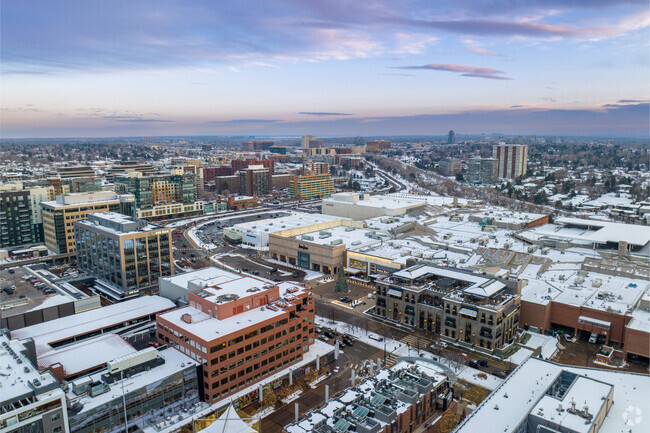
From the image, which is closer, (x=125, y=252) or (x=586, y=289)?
(x=586, y=289)

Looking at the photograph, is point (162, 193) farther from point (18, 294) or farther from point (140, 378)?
point (140, 378)

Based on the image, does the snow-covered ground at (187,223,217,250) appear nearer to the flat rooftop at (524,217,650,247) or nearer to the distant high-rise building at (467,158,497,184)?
the flat rooftop at (524,217,650,247)

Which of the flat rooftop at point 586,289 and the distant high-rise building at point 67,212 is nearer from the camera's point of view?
the flat rooftop at point 586,289

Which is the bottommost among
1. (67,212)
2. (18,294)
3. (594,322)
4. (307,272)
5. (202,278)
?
(307,272)

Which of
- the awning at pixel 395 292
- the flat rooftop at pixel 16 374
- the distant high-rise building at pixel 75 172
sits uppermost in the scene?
the distant high-rise building at pixel 75 172

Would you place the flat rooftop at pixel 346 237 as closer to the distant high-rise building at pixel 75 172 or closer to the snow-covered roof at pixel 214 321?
the snow-covered roof at pixel 214 321

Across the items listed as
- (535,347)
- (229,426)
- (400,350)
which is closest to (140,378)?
(229,426)

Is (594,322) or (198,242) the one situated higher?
(594,322)

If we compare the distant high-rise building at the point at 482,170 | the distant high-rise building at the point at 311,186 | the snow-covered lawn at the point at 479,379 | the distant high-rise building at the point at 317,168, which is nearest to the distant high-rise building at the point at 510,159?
the distant high-rise building at the point at 482,170
